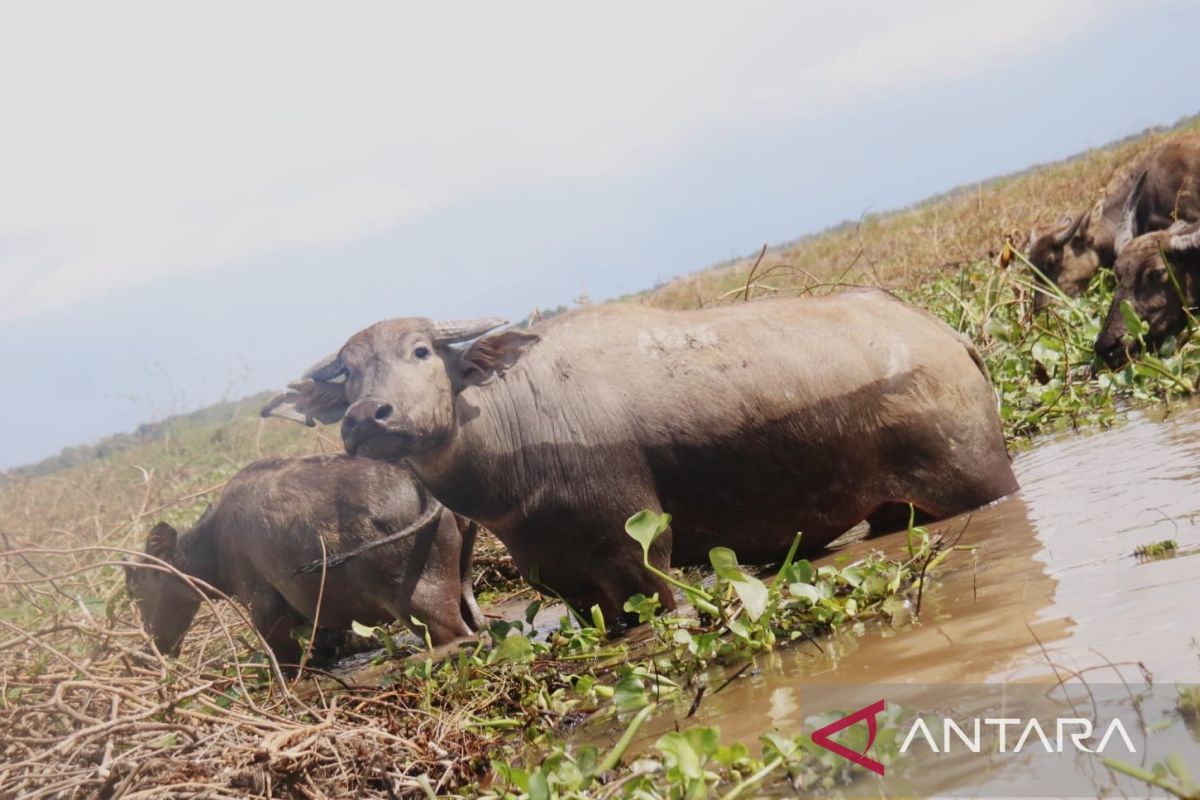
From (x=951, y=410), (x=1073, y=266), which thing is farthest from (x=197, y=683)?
(x=1073, y=266)

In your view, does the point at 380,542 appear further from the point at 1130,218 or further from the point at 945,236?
the point at 945,236

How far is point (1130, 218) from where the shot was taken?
1010 centimetres

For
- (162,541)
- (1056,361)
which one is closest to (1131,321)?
(1056,361)

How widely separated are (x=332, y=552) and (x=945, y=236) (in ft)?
35.0

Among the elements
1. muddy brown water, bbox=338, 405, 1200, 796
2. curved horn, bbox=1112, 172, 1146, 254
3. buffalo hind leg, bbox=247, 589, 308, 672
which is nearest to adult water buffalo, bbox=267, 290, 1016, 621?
muddy brown water, bbox=338, 405, 1200, 796

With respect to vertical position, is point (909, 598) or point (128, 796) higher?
point (128, 796)

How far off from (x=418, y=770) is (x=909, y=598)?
158cm

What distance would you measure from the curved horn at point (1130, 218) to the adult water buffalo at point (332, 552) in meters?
6.52

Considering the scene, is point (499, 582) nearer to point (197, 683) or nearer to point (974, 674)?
point (197, 683)

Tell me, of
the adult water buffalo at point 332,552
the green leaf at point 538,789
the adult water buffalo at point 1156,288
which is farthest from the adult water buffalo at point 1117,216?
the green leaf at point 538,789

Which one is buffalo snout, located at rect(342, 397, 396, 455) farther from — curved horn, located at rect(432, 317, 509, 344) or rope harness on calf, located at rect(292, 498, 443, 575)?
rope harness on calf, located at rect(292, 498, 443, 575)

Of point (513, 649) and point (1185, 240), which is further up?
point (1185, 240)

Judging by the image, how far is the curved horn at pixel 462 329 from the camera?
504cm

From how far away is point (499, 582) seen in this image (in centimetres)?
703
